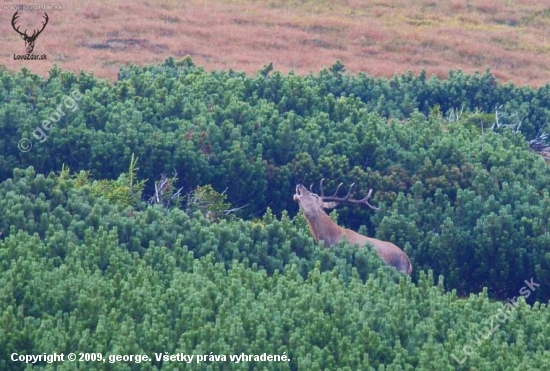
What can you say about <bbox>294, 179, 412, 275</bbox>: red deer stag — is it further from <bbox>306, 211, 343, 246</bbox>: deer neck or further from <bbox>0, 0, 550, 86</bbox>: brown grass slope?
<bbox>0, 0, 550, 86</bbox>: brown grass slope

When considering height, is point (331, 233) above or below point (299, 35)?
above

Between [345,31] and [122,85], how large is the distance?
63.8ft

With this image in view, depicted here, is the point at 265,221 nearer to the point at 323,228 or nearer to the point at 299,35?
the point at 323,228

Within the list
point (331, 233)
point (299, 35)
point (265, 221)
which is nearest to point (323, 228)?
point (331, 233)

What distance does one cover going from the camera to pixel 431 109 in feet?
92.1

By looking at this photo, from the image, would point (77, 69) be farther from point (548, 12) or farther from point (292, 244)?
point (548, 12)

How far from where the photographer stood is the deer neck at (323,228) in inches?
705

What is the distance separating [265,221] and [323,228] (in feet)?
2.94

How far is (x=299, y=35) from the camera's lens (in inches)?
1619

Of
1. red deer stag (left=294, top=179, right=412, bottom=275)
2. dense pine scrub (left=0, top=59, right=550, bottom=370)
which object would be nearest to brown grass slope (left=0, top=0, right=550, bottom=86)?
dense pine scrub (left=0, top=59, right=550, bottom=370)

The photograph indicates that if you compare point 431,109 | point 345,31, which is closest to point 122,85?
point 431,109

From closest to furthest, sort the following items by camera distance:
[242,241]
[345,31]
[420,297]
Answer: [420,297]
[242,241]
[345,31]

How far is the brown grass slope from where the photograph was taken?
36.8m

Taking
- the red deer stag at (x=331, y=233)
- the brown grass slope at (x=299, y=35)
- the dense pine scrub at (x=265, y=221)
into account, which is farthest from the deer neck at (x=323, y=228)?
the brown grass slope at (x=299, y=35)
